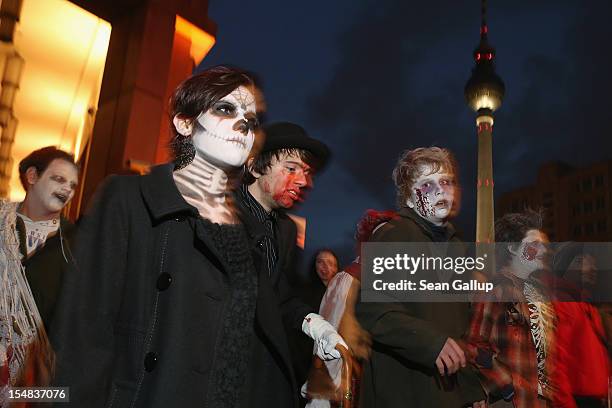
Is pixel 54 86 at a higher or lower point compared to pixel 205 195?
higher

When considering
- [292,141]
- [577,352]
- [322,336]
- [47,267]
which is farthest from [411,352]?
[577,352]

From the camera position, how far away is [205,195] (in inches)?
65.4

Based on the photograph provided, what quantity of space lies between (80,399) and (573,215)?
Result: 76.4 meters

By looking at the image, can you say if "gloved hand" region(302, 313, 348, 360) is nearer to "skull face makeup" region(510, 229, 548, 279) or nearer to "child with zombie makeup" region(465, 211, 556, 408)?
"child with zombie makeup" region(465, 211, 556, 408)

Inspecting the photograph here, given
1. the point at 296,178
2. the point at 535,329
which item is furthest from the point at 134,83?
the point at 535,329

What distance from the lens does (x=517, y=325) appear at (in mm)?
3225

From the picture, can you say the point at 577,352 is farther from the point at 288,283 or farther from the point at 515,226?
the point at 288,283

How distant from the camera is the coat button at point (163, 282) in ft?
4.64

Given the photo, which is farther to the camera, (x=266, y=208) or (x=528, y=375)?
(x=528, y=375)

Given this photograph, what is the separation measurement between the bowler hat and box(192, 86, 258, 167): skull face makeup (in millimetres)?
888

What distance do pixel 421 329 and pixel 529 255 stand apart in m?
1.67

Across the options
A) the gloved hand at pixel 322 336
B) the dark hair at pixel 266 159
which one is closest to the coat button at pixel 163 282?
the gloved hand at pixel 322 336

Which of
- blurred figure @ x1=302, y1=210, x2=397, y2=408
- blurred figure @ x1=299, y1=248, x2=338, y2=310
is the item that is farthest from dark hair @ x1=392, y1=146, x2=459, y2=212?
blurred figure @ x1=299, y1=248, x2=338, y2=310

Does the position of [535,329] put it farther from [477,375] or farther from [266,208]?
[266,208]
